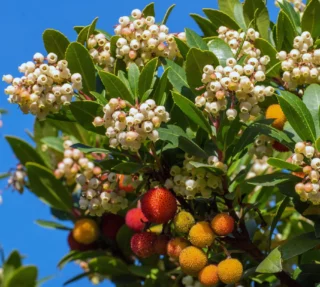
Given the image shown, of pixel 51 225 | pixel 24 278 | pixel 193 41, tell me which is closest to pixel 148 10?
pixel 193 41

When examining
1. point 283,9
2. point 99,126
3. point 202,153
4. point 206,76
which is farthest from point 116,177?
point 283,9

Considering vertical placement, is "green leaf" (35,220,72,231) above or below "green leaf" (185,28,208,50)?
above

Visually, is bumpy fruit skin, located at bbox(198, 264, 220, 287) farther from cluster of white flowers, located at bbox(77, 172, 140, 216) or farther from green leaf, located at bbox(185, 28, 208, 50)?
green leaf, located at bbox(185, 28, 208, 50)

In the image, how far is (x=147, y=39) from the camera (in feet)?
6.19

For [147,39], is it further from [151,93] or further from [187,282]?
[187,282]

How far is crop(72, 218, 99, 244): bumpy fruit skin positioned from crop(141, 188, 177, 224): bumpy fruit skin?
75 cm

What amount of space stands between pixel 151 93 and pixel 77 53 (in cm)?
22

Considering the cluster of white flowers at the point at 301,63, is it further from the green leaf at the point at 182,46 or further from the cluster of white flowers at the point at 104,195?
the cluster of white flowers at the point at 104,195

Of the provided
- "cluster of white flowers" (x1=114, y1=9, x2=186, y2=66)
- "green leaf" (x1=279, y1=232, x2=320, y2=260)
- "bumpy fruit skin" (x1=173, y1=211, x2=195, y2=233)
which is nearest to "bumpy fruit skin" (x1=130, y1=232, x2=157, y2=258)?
"bumpy fruit skin" (x1=173, y1=211, x2=195, y2=233)

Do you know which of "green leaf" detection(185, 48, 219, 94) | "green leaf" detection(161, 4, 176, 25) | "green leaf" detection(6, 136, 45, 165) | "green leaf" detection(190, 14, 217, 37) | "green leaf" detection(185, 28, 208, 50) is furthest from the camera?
"green leaf" detection(6, 136, 45, 165)

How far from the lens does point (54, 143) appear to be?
2762mm

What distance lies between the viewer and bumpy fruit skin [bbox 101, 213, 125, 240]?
100 inches

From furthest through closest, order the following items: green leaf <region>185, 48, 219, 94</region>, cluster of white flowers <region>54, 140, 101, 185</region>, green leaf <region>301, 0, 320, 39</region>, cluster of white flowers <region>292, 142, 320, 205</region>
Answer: cluster of white flowers <region>54, 140, 101, 185</region> < green leaf <region>301, 0, 320, 39</region> < green leaf <region>185, 48, 219, 94</region> < cluster of white flowers <region>292, 142, 320, 205</region>

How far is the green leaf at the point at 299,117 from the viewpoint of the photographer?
167cm
